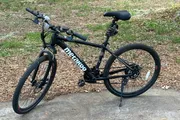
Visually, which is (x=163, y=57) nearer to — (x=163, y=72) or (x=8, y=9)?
(x=163, y=72)

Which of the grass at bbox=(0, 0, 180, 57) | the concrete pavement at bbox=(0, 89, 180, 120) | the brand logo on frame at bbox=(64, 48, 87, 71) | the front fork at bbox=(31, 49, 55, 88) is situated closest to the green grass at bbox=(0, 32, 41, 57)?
the grass at bbox=(0, 0, 180, 57)

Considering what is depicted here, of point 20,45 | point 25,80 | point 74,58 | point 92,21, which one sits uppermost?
point 74,58

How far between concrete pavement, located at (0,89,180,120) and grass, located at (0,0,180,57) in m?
1.81

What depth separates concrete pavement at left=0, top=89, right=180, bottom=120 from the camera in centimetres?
355

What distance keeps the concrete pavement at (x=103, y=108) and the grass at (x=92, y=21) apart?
71.4 inches

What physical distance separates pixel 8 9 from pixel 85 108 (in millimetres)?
5769

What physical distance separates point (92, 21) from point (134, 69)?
3.83m

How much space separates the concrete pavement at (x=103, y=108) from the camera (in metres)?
3.55

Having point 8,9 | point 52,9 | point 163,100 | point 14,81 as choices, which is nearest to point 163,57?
point 163,100

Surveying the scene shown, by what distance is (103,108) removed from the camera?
373 centimetres

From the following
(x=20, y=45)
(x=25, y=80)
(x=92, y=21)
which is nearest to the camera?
(x=25, y=80)

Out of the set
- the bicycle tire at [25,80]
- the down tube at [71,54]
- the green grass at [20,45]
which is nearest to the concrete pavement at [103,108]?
the bicycle tire at [25,80]

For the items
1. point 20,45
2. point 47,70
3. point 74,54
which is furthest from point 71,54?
point 20,45

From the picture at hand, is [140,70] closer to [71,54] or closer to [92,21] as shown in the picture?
[71,54]
